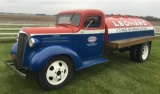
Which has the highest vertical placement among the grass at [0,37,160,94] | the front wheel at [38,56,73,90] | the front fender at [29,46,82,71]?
the front fender at [29,46,82,71]

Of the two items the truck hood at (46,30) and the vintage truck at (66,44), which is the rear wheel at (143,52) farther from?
the truck hood at (46,30)

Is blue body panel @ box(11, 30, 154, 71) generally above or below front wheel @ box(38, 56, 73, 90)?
above

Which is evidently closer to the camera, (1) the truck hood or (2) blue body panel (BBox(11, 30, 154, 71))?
(2) blue body panel (BBox(11, 30, 154, 71))

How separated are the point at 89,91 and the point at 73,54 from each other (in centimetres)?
102

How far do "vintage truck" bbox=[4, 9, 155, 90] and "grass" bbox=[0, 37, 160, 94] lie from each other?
0.41 metres

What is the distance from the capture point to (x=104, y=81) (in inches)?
227

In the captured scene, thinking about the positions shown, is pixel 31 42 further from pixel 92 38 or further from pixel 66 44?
pixel 92 38

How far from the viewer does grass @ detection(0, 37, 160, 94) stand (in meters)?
5.05

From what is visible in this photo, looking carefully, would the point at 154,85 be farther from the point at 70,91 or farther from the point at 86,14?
the point at 86,14

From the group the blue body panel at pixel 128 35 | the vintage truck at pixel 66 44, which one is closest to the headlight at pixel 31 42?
the vintage truck at pixel 66 44

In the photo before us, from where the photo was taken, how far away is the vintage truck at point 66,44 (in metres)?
4.86

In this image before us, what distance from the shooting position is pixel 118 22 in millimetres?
7289

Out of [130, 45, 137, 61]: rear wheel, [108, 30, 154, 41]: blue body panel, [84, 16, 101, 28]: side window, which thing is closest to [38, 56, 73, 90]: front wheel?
[84, 16, 101, 28]: side window

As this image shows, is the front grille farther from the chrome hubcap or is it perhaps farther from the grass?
the chrome hubcap
